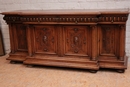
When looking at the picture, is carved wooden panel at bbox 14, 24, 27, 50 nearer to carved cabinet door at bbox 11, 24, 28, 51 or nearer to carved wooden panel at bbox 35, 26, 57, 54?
carved cabinet door at bbox 11, 24, 28, 51

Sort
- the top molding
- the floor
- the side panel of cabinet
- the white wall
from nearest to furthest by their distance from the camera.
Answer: the floor
the top molding
the side panel of cabinet
the white wall

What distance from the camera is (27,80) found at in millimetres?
2283

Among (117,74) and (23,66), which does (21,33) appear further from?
(117,74)

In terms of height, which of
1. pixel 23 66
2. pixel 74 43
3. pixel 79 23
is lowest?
pixel 23 66

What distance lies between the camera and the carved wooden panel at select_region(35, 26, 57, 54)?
257 centimetres

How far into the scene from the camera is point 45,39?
2604 mm

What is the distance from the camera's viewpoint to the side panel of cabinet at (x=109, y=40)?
7.84 feet

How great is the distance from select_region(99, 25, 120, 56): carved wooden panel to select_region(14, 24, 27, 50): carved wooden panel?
107 cm

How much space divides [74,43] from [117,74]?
0.65 metres

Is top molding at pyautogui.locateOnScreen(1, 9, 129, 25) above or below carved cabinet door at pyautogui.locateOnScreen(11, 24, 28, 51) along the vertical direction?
above

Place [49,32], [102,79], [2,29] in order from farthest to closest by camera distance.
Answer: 1. [2,29]
2. [49,32]
3. [102,79]

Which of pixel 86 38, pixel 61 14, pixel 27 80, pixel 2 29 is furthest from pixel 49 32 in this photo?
pixel 2 29

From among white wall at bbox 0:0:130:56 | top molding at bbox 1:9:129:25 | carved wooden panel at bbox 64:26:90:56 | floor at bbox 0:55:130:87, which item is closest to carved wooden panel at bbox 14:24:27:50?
top molding at bbox 1:9:129:25

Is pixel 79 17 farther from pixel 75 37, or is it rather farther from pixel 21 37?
pixel 21 37
